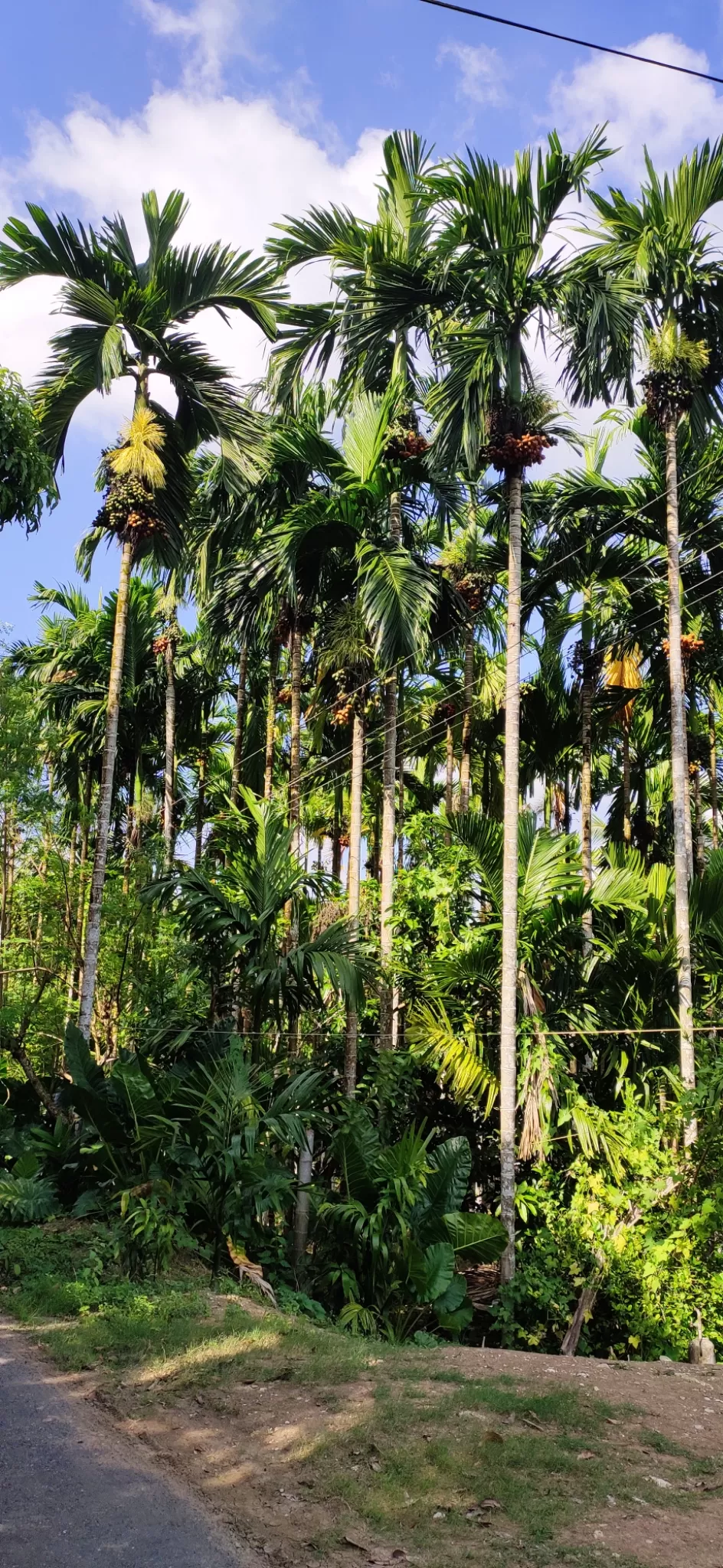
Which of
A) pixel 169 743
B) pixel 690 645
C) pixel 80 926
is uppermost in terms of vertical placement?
pixel 690 645

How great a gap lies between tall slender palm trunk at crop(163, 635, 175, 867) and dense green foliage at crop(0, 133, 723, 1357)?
8.52 ft

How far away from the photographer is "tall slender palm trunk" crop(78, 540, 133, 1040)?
11.9 metres

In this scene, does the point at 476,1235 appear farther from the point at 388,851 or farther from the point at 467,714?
the point at 467,714

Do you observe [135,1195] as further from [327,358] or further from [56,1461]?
[327,358]

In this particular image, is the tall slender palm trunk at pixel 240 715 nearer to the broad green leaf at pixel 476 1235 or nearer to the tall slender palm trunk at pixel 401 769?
the tall slender palm trunk at pixel 401 769

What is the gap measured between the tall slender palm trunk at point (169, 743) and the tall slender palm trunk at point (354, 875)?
22.9 feet

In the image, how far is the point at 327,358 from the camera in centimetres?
1516

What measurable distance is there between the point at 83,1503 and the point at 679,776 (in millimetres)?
10522

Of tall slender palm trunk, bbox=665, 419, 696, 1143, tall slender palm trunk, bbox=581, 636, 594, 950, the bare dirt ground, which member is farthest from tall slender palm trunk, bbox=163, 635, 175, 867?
the bare dirt ground

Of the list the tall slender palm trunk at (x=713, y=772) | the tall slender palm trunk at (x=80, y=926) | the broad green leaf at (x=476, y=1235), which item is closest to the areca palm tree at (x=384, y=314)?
the broad green leaf at (x=476, y=1235)

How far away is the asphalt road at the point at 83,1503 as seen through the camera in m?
4.45

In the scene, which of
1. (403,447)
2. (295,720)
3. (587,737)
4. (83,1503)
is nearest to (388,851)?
(295,720)

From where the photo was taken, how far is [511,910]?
12.7m

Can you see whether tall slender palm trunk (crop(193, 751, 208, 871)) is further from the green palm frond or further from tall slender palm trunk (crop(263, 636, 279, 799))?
the green palm frond
